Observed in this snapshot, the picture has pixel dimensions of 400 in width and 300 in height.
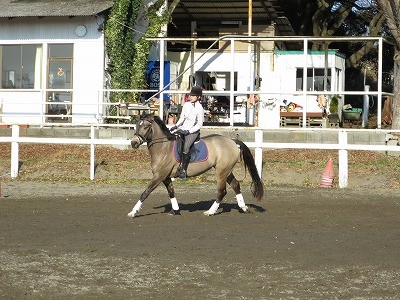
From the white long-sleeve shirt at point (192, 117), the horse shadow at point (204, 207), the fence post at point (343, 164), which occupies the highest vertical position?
the white long-sleeve shirt at point (192, 117)

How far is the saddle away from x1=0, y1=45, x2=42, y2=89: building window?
56.2 ft

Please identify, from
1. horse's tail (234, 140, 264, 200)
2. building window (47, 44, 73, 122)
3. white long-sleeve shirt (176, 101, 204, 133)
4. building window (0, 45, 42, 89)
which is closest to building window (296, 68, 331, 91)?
building window (47, 44, 73, 122)

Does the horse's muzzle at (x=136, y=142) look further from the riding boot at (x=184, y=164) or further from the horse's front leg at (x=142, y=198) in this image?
the riding boot at (x=184, y=164)

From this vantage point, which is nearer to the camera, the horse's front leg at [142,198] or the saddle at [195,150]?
the horse's front leg at [142,198]

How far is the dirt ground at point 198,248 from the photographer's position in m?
9.57

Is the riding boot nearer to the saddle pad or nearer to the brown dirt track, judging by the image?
the saddle pad

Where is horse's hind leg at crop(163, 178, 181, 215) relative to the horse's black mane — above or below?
below

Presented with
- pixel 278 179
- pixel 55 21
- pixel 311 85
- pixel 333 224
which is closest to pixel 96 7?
pixel 55 21

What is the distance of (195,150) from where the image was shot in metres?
15.7

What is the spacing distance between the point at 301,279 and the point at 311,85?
81.3 ft

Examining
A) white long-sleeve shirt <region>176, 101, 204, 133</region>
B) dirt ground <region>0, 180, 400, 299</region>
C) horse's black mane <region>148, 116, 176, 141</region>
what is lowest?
dirt ground <region>0, 180, 400, 299</region>

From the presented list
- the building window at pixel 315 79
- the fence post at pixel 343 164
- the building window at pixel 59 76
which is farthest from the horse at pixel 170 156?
the building window at pixel 315 79

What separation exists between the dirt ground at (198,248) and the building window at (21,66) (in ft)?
43.9

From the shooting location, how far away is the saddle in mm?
15586
